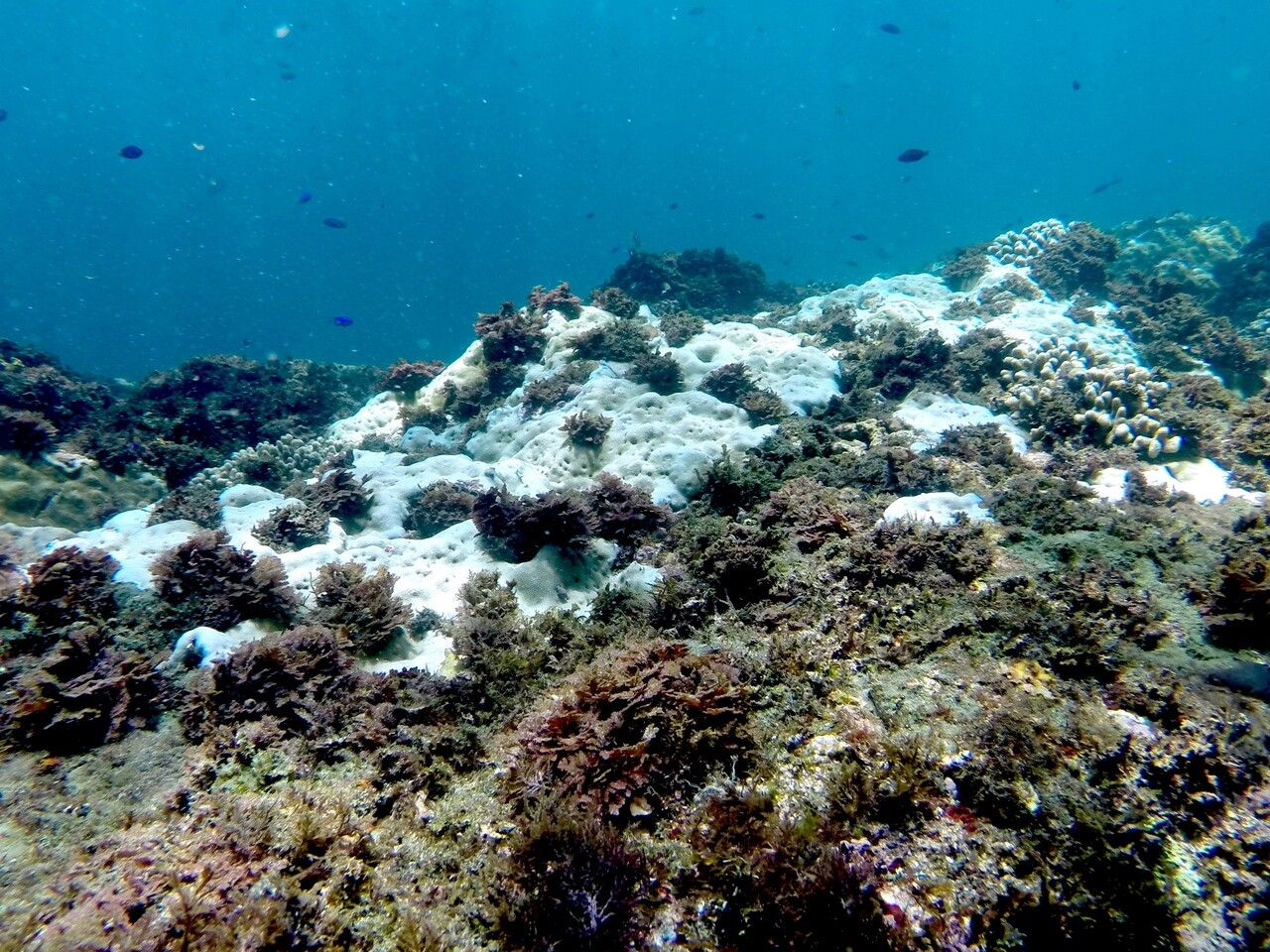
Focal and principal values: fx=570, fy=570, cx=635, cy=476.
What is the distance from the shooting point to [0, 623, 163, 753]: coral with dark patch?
3.80 m

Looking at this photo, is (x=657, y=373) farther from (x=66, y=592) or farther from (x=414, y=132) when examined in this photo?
(x=414, y=132)

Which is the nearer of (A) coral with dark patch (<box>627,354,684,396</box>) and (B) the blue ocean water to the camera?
(A) coral with dark patch (<box>627,354,684,396</box>)

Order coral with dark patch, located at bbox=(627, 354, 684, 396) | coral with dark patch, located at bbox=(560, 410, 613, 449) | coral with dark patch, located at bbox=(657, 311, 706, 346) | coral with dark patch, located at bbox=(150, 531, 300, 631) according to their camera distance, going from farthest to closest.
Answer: coral with dark patch, located at bbox=(657, 311, 706, 346) < coral with dark patch, located at bbox=(627, 354, 684, 396) < coral with dark patch, located at bbox=(560, 410, 613, 449) < coral with dark patch, located at bbox=(150, 531, 300, 631)

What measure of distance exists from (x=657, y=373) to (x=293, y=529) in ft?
21.0

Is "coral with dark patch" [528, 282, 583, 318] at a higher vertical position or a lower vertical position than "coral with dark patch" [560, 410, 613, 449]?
higher

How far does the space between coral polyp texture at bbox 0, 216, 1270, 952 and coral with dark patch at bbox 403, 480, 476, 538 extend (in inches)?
2.1

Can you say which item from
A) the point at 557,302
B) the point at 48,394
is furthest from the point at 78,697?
the point at 557,302

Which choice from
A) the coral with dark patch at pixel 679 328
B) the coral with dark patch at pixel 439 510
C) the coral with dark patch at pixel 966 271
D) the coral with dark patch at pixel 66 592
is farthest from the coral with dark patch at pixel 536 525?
the coral with dark patch at pixel 966 271

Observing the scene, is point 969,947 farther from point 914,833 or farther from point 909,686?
point 909,686

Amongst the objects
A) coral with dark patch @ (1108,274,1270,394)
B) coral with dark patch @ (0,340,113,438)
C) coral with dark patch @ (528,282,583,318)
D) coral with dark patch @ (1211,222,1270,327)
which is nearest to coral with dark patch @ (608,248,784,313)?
coral with dark patch @ (528,282,583,318)

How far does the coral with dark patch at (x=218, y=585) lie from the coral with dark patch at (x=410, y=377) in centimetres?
866

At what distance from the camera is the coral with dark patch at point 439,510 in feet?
27.4

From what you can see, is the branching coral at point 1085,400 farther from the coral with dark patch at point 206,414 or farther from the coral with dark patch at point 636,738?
the coral with dark patch at point 206,414

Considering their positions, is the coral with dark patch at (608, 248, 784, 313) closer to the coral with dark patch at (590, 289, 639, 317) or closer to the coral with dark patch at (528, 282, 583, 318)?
the coral with dark patch at (590, 289, 639, 317)
